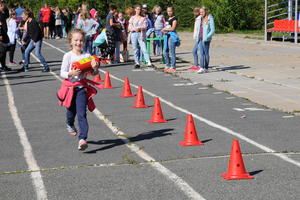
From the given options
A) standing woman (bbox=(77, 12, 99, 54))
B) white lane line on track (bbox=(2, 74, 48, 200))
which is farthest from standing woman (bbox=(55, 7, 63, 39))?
white lane line on track (bbox=(2, 74, 48, 200))

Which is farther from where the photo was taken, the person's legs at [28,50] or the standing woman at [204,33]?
the person's legs at [28,50]

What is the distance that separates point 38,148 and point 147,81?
28.6 ft

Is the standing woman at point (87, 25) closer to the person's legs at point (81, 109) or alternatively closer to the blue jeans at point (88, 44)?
the blue jeans at point (88, 44)

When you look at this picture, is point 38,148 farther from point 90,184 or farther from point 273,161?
point 273,161

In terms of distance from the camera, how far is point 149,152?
28.3ft

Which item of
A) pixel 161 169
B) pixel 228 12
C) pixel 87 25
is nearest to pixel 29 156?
pixel 161 169

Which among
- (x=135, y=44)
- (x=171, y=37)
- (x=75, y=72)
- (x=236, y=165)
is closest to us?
(x=236, y=165)

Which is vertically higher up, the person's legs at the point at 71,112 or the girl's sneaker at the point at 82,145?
the person's legs at the point at 71,112

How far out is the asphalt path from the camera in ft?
22.3

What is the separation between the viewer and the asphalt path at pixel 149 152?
679cm

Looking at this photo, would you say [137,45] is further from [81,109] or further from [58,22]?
[58,22]

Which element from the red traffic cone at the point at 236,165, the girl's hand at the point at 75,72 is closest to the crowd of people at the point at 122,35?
the girl's hand at the point at 75,72

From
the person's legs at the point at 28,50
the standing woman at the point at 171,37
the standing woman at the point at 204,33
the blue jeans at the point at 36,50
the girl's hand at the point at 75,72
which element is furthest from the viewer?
the person's legs at the point at 28,50

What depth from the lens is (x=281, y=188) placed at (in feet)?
21.9
